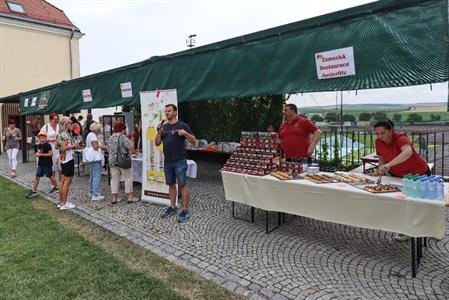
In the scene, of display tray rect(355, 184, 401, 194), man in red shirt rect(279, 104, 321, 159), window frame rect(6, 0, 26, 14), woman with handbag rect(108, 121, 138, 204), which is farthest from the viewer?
window frame rect(6, 0, 26, 14)

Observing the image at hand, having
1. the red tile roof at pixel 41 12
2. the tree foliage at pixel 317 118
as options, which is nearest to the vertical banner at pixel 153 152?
the tree foliage at pixel 317 118

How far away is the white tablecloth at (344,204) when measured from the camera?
3.05 metres

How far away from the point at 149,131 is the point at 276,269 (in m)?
3.67

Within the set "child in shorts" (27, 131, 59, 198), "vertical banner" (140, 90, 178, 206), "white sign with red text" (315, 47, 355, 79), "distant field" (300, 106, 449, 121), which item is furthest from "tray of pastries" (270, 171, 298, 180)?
"child in shorts" (27, 131, 59, 198)

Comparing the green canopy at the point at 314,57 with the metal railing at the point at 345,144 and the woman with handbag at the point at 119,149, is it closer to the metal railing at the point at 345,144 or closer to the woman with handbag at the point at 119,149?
the woman with handbag at the point at 119,149

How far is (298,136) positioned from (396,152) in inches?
58.3

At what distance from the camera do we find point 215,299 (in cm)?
297

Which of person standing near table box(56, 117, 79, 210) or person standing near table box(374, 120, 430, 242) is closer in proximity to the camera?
person standing near table box(374, 120, 430, 242)

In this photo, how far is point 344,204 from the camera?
358 cm

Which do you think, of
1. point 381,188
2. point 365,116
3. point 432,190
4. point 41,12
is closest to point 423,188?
point 432,190

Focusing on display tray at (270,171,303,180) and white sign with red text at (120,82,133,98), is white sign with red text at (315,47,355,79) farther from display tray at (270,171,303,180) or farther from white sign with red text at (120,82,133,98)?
white sign with red text at (120,82,133,98)

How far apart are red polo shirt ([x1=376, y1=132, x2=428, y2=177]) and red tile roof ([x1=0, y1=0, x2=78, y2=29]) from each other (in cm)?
2144

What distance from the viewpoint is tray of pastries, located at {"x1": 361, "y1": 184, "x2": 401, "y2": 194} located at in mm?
3375

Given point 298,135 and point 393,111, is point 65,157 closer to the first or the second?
point 298,135
